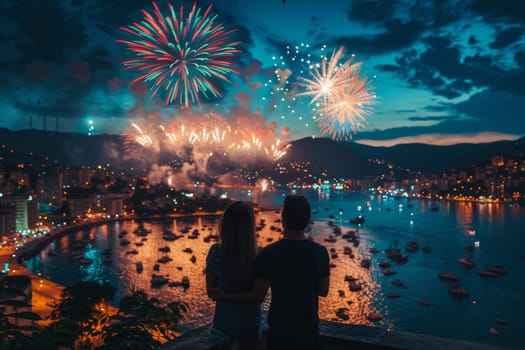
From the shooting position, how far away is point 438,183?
86.4 meters

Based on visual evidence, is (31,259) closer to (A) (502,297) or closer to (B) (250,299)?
(A) (502,297)

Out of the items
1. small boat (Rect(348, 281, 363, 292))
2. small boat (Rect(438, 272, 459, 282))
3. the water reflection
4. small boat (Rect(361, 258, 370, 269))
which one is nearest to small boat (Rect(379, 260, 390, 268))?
the water reflection

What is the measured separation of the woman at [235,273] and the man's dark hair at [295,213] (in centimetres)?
13

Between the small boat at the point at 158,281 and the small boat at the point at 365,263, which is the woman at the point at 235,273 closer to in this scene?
the small boat at the point at 158,281

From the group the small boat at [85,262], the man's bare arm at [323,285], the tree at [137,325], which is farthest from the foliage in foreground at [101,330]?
the small boat at [85,262]

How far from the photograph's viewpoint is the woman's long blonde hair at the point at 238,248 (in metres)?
1.47

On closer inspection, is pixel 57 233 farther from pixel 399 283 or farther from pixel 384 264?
pixel 399 283

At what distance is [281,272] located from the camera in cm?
144

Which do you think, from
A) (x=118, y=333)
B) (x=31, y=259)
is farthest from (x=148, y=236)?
(x=118, y=333)

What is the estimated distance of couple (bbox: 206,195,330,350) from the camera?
1.44 m

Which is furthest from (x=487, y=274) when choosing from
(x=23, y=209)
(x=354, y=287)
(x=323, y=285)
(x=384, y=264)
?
(x=23, y=209)

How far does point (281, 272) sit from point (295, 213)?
0.74 ft

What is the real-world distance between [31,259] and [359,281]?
22.8 m

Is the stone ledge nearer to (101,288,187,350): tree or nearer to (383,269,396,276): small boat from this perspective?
(101,288,187,350): tree
